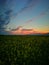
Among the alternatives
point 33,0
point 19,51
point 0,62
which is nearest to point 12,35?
point 19,51

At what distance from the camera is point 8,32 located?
228 centimetres

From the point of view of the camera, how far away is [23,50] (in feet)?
7.48

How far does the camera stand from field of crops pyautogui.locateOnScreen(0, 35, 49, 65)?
2219 mm

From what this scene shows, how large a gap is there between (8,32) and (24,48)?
0.27 meters

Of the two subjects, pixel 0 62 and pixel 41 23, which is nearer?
pixel 0 62

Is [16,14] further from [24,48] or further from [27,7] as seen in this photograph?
[24,48]

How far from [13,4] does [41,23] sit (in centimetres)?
40

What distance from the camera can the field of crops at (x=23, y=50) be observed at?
7.28 feet

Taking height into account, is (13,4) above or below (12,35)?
above

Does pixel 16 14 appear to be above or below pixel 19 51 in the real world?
above

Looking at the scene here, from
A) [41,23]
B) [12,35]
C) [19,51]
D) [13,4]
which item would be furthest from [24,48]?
[13,4]

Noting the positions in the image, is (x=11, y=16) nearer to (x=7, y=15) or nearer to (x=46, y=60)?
(x=7, y=15)

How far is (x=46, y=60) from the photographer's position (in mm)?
2289

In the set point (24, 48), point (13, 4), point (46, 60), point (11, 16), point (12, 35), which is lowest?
point (46, 60)
